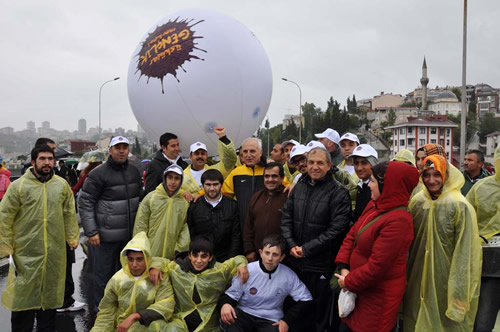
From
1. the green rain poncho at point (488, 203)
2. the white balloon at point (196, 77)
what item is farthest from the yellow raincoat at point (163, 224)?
the green rain poncho at point (488, 203)

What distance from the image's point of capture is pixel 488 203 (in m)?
3.58

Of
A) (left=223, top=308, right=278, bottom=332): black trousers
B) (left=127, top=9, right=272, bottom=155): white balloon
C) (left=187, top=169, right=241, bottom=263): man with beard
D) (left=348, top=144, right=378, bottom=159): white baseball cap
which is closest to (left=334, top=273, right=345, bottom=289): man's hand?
(left=223, top=308, right=278, bottom=332): black trousers

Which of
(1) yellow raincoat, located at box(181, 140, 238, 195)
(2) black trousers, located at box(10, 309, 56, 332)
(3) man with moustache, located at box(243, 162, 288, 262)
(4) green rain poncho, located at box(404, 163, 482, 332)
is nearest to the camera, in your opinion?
(4) green rain poncho, located at box(404, 163, 482, 332)

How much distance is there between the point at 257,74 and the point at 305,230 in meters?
2.99

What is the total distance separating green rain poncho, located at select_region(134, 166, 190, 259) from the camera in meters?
4.10

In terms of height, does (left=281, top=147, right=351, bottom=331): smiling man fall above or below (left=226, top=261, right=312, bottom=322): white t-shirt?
above

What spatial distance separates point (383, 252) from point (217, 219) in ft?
6.05

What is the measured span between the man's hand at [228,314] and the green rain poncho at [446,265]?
1.43 meters

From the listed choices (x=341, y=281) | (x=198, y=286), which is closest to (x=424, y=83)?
(x=198, y=286)

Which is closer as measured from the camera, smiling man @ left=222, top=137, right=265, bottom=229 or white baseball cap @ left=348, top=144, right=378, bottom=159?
white baseball cap @ left=348, top=144, right=378, bottom=159

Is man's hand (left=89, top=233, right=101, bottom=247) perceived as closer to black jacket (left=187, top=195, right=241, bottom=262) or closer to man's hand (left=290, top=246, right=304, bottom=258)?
black jacket (left=187, top=195, right=241, bottom=262)

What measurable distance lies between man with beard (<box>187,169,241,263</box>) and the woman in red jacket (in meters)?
1.45

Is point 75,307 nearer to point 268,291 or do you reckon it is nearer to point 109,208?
point 109,208

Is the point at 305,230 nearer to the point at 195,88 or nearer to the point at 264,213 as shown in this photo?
the point at 264,213
